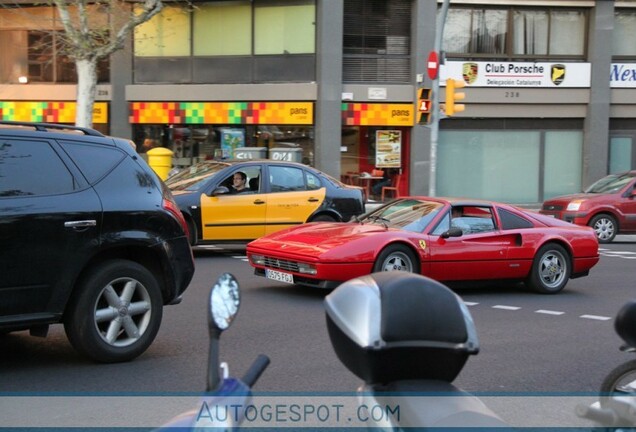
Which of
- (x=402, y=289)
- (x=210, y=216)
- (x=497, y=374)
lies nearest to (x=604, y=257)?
(x=210, y=216)

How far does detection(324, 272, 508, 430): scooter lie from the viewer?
9.05ft

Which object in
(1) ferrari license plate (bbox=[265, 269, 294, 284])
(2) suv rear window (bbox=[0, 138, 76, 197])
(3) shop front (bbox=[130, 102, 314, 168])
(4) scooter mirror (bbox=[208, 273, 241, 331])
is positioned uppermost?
(3) shop front (bbox=[130, 102, 314, 168])

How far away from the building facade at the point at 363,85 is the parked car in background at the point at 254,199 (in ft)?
26.8

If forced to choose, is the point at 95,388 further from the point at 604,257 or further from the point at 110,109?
the point at 110,109

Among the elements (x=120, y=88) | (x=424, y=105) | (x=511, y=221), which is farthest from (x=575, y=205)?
(x=120, y=88)

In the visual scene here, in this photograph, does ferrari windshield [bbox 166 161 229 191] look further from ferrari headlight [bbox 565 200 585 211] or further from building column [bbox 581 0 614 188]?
building column [bbox 581 0 614 188]

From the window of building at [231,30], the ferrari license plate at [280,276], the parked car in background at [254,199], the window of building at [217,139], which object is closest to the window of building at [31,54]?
the window of building at [231,30]

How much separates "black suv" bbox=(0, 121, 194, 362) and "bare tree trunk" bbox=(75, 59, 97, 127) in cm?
1156

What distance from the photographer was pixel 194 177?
43.6 feet

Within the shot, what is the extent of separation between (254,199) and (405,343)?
10412 millimetres

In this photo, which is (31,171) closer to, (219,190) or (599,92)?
(219,190)

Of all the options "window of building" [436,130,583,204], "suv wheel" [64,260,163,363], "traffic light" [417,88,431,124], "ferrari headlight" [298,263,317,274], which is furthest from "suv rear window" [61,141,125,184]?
"window of building" [436,130,583,204]

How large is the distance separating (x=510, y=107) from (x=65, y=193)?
20.2 metres

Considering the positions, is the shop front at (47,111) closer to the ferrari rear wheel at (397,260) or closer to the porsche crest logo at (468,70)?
the porsche crest logo at (468,70)
